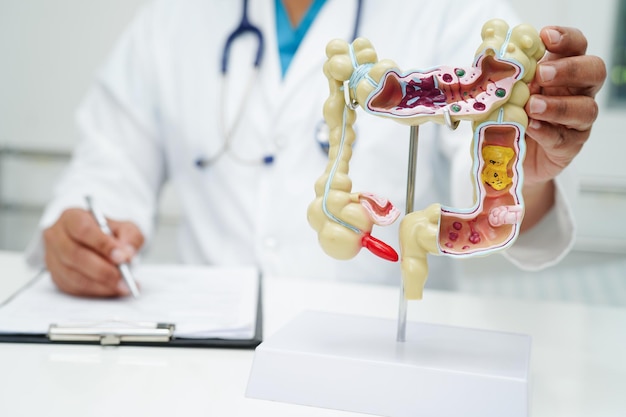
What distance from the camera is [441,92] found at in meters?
0.54

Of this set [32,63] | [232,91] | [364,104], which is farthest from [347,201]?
[32,63]

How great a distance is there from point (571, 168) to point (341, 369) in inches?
17.0

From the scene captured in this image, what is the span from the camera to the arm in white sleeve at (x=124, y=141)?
106 centimetres

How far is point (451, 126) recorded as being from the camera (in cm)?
52

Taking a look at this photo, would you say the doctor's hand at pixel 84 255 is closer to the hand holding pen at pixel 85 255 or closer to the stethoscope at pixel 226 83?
the hand holding pen at pixel 85 255

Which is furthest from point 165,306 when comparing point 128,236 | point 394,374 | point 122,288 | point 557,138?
point 557,138

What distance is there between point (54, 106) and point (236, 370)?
116cm

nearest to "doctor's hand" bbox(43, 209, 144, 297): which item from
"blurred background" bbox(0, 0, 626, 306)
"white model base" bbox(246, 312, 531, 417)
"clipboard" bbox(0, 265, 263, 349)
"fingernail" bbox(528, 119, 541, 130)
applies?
"clipboard" bbox(0, 265, 263, 349)

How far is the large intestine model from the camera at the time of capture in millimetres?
522

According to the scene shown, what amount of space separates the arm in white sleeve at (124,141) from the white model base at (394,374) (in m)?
0.54

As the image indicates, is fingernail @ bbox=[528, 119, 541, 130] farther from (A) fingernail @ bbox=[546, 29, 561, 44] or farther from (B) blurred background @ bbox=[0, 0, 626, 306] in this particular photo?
(B) blurred background @ bbox=[0, 0, 626, 306]

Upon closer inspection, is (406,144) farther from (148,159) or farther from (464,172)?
(148,159)

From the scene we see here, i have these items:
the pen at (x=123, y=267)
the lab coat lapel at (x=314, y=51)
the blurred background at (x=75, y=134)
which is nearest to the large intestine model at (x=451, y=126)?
the pen at (x=123, y=267)

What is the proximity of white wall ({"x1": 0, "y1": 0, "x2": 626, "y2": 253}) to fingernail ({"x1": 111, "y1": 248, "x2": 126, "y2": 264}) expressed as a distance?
2.84 feet
